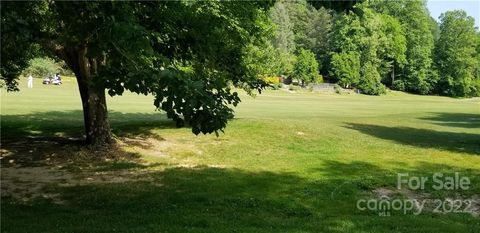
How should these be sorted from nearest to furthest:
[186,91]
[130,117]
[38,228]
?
[186,91] < [38,228] < [130,117]

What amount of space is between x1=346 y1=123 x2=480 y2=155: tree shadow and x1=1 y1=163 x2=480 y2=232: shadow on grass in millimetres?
9826

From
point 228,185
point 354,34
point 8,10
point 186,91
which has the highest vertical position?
point 354,34

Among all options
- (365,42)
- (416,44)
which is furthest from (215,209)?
(416,44)

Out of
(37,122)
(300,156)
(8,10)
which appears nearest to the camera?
(8,10)

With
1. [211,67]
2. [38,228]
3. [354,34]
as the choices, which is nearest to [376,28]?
[354,34]

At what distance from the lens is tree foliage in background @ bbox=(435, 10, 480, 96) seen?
93125 mm

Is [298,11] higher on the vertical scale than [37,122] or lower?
higher

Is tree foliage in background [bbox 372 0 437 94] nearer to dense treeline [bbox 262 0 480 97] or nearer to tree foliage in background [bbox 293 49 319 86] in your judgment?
dense treeline [bbox 262 0 480 97]

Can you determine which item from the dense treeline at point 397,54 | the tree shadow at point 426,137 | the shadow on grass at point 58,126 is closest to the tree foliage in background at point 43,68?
the dense treeline at point 397,54

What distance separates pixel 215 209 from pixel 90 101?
875cm

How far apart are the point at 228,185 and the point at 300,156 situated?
18.4 feet

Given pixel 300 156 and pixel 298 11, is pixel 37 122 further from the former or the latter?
pixel 298 11

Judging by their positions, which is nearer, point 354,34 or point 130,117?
point 130,117

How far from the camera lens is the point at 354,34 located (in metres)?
93.5
